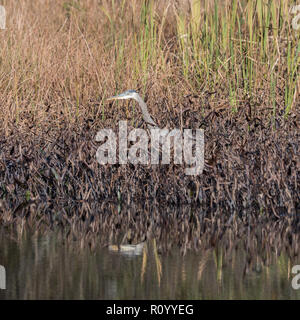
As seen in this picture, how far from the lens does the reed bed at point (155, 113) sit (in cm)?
→ 796

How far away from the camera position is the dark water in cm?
578

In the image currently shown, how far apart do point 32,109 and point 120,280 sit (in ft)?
13.2

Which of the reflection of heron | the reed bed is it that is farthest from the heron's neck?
the reed bed

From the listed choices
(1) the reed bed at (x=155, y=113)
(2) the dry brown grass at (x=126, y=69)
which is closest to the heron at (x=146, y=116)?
(1) the reed bed at (x=155, y=113)

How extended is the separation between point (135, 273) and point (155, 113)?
3362 mm

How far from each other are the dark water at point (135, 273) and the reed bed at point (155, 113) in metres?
0.62

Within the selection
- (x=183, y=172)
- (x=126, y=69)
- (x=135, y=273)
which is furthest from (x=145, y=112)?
(x=135, y=273)

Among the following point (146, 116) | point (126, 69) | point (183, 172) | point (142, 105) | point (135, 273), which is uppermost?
point (126, 69)

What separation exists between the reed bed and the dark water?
0.62 m

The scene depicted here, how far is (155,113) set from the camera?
9367 mm

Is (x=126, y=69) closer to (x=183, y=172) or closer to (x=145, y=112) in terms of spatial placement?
(x=145, y=112)

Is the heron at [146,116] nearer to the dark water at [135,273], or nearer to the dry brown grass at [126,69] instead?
the dry brown grass at [126,69]

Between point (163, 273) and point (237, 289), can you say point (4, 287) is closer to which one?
point (163, 273)

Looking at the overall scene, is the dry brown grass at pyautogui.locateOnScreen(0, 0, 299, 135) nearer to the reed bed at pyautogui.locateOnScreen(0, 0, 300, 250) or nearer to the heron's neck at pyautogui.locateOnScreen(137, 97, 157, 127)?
the reed bed at pyautogui.locateOnScreen(0, 0, 300, 250)
